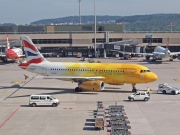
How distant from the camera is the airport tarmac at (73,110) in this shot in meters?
→ 46.4

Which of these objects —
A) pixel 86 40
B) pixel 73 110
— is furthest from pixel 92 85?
pixel 86 40

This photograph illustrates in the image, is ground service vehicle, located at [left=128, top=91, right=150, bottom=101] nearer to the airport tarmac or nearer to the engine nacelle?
the airport tarmac

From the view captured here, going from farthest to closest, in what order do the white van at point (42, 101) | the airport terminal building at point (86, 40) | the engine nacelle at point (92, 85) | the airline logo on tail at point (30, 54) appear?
the airport terminal building at point (86, 40) → the airline logo on tail at point (30, 54) → the engine nacelle at point (92, 85) → the white van at point (42, 101)

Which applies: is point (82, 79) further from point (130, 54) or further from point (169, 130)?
point (130, 54)

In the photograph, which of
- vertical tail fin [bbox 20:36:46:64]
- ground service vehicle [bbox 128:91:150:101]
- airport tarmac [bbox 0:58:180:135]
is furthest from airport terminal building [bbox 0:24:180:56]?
ground service vehicle [bbox 128:91:150:101]

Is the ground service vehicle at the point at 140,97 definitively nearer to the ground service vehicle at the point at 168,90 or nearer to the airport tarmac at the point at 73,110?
the airport tarmac at the point at 73,110

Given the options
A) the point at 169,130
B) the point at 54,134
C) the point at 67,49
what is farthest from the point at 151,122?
the point at 67,49

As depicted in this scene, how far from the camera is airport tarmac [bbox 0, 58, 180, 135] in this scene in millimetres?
46438

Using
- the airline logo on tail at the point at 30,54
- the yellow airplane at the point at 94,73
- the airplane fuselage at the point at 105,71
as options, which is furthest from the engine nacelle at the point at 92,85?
the airline logo on tail at the point at 30,54

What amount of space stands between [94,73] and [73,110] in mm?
16045

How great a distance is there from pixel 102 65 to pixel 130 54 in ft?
224

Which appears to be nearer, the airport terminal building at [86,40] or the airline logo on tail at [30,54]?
the airline logo on tail at [30,54]

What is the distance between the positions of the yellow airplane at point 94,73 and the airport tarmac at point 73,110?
1.72 meters

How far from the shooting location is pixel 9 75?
9581 cm
